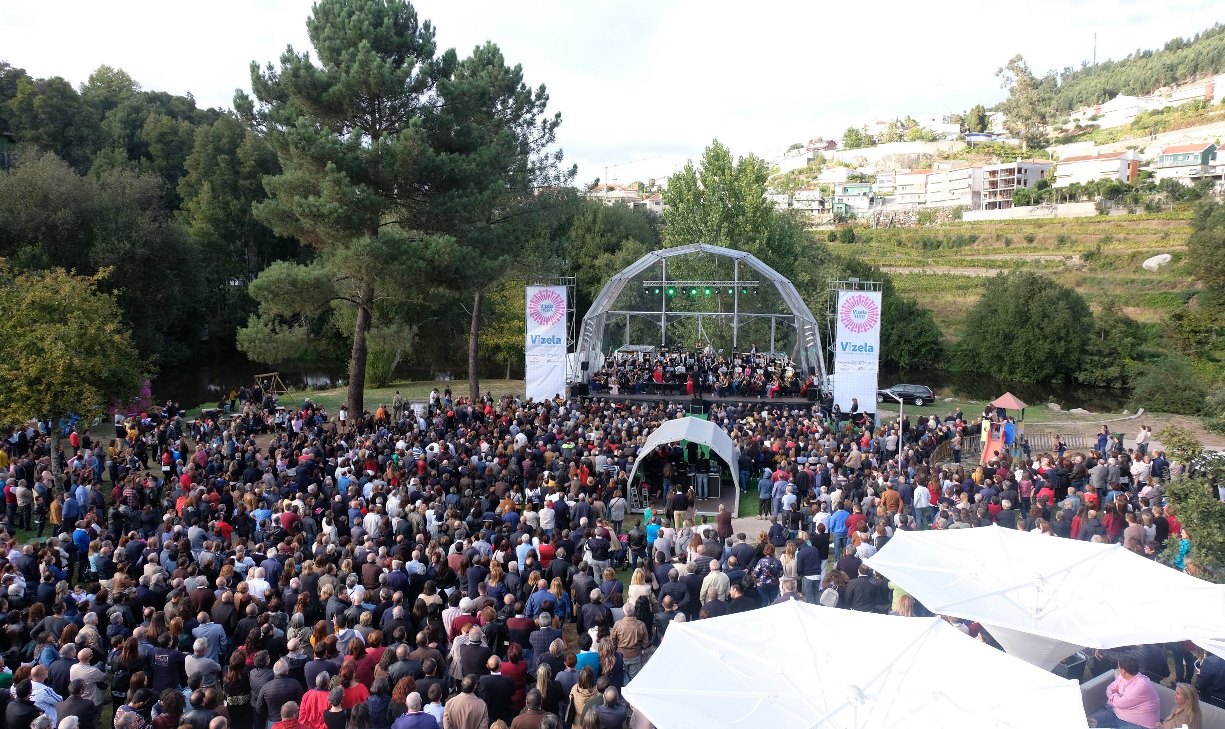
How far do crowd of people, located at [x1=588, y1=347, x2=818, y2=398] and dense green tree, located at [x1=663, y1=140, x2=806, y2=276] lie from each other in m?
11.6

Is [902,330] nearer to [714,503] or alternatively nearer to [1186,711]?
[714,503]

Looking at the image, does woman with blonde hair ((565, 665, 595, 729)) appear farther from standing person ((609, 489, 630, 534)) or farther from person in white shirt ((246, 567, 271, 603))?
standing person ((609, 489, 630, 534))

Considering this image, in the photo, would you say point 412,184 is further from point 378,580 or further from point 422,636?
point 422,636

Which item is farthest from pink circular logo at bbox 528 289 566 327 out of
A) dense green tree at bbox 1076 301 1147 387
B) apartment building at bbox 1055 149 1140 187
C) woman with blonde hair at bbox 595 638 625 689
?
apartment building at bbox 1055 149 1140 187

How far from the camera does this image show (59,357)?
1362cm

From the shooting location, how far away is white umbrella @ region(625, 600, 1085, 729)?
4590 mm

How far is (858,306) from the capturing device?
21.3m

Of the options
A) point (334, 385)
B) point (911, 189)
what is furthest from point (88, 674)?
point (911, 189)

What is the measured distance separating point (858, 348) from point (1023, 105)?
126m

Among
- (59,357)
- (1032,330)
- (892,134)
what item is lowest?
(59,357)

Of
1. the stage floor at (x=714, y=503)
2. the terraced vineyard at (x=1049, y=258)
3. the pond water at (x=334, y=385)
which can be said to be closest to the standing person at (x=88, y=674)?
the stage floor at (x=714, y=503)

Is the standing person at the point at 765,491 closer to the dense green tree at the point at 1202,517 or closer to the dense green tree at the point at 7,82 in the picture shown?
the dense green tree at the point at 1202,517

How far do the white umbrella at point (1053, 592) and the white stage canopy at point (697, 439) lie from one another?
20.6 ft

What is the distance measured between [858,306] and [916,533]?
14003 millimetres
